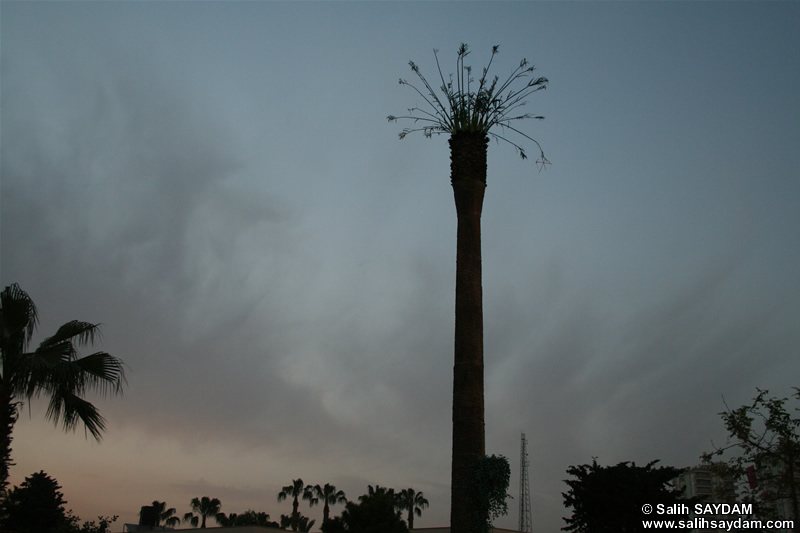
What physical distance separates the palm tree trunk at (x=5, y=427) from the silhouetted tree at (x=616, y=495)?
17.8m

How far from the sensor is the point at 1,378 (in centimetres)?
1341

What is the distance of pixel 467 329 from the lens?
56.2 ft

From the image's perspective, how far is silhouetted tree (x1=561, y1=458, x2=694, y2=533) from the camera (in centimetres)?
2212

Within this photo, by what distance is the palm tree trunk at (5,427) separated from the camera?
13031mm

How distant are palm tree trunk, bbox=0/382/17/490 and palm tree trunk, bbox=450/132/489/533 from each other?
9639 mm

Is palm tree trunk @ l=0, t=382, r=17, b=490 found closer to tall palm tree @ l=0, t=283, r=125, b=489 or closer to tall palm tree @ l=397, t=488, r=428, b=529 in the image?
tall palm tree @ l=0, t=283, r=125, b=489

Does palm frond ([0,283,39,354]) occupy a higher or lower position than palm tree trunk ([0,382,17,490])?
higher

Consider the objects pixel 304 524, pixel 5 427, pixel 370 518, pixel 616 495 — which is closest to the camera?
pixel 5 427

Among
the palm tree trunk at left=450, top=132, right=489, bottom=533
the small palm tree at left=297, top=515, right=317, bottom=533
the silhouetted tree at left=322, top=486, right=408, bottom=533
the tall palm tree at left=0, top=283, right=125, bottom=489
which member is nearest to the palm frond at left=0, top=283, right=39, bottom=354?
the tall palm tree at left=0, top=283, right=125, bottom=489

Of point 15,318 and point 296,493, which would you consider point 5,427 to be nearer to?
point 15,318


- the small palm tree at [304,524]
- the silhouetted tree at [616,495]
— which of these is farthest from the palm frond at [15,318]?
the small palm tree at [304,524]

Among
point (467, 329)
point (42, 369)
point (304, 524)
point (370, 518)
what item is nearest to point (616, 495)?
point (467, 329)

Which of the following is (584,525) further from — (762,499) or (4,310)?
(4,310)

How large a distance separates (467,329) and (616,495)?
10.0 meters
